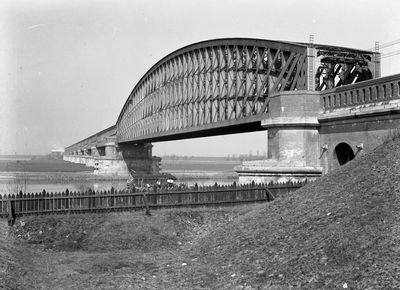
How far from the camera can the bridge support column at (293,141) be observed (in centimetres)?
2758

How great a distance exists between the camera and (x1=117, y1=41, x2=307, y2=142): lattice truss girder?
118 feet

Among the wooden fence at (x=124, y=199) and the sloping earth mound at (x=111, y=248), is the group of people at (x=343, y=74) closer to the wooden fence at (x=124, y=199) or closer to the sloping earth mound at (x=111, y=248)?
the wooden fence at (x=124, y=199)

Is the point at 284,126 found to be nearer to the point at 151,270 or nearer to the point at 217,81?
the point at 151,270

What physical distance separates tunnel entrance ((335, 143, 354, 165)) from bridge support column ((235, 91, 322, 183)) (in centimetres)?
131

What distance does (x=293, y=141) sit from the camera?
2800cm

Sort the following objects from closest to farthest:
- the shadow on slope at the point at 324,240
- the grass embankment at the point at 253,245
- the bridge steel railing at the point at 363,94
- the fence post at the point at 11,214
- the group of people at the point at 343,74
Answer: the shadow on slope at the point at 324,240 → the grass embankment at the point at 253,245 → the fence post at the point at 11,214 → the bridge steel railing at the point at 363,94 → the group of people at the point at 343,74

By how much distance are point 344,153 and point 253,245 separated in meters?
16.5

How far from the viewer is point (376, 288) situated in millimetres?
8625

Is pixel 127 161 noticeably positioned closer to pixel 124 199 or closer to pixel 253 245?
pixel 124 199

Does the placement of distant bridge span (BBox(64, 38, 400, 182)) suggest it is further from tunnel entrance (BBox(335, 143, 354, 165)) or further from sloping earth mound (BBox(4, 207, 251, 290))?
sloping earth mound (BBox(4, 207, 251, 290))

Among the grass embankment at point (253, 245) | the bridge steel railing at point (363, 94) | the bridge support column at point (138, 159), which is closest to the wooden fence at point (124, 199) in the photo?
the grass embankment at point (253, 245)

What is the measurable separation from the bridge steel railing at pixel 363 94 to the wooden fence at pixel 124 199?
19.6 ft

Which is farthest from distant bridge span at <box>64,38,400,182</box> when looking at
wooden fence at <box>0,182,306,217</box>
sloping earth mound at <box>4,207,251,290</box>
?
sloping earth mound at <box>4,207,251,290</box>

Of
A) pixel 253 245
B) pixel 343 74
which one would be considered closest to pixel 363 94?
pixel 343 74
